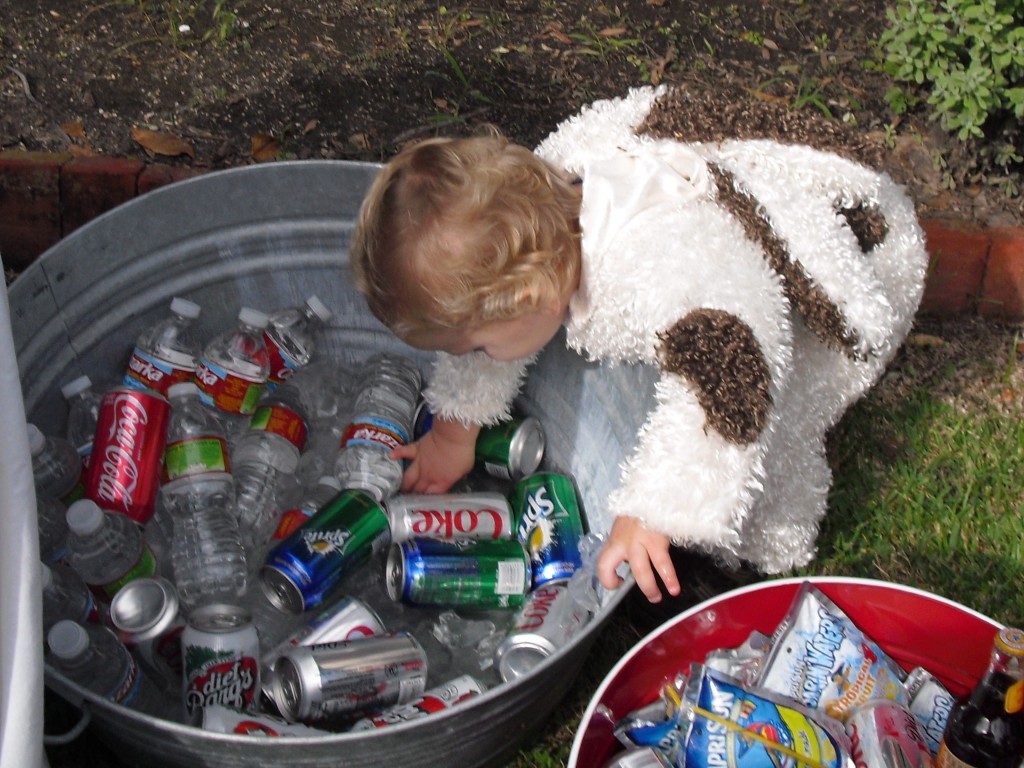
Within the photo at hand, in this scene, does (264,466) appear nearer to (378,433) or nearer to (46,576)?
(378,433)

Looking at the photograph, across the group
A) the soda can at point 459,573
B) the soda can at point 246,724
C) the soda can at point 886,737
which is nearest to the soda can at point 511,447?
the soda can at point 459,573

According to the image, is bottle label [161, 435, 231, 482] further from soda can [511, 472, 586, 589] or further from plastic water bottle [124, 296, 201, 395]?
soda can [511, 472, 586, 589]

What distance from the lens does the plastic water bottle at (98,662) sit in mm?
1404

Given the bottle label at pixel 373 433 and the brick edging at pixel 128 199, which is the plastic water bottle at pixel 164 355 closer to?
the bottle label at pixel 373 433

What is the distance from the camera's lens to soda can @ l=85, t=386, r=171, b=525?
1.79 m

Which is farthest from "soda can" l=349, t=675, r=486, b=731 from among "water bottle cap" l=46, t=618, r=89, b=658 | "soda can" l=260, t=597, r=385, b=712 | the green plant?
the green plant

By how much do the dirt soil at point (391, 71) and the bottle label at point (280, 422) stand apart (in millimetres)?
824

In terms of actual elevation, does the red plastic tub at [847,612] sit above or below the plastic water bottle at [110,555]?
above

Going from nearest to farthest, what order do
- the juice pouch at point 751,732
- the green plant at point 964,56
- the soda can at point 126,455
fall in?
the juice pouch at point 751,732, the soda can at point 126,455, the green plant at point 964,56

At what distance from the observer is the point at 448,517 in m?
1.88

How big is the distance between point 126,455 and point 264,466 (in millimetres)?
285

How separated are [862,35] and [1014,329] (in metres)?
1.03

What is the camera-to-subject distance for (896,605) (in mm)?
1509

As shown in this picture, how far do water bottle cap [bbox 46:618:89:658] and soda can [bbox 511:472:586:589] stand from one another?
750 mm
